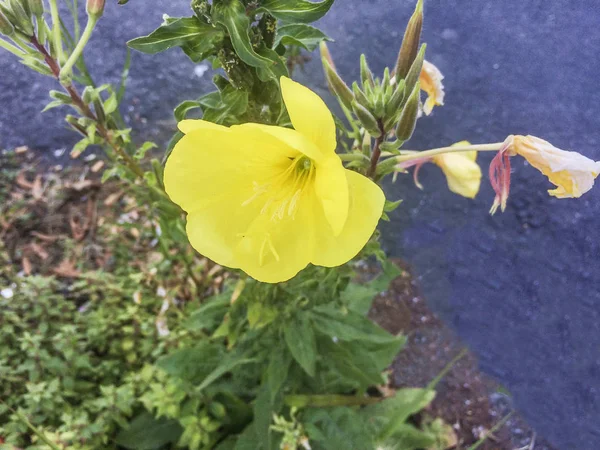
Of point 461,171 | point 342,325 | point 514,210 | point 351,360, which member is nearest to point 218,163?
point 461,171

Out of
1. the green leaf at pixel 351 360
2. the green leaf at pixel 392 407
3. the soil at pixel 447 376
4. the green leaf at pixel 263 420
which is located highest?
the green leaf at pixel 351 360

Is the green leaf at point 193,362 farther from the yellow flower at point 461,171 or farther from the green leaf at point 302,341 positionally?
the yellow flower at point 461,171

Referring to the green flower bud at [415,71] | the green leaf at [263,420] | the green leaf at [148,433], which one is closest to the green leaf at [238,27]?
the green flower bud at [415,71]

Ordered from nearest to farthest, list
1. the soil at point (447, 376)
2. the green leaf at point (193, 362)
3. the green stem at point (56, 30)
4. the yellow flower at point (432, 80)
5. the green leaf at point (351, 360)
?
the green stem at point (56, 30) < the yellow flower at point (432, 80) < the green leaf at point (351, 360) < the green leaf at point (193, 362) < the soil at point (447, 376)


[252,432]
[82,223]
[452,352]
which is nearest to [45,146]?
[82,223]

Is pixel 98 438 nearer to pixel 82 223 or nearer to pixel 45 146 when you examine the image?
pixel 82 223
